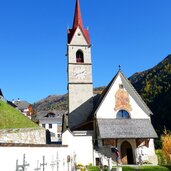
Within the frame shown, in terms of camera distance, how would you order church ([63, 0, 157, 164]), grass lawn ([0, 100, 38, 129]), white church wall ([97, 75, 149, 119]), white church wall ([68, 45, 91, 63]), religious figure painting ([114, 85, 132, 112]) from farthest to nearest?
white church wall ([68, 45, 91, 63])
religious figure painting ([114, 85, 132, 112])
white church wall ([97, 75, 149, 119])
church ([63, 0, 157, 164])
grass lawn ([0, 100, 38, 129])

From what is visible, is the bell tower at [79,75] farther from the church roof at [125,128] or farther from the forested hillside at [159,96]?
the forested hillside at [159,96]

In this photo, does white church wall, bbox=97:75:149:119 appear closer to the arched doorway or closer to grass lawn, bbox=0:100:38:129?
the arched doorway

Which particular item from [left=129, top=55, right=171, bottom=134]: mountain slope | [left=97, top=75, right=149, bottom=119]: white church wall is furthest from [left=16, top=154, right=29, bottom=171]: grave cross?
[left=129, top=55, right=171, bottom=134]: mountain slope

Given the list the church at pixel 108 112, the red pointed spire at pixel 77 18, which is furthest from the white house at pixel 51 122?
the red pointed spire at pixel 77 18

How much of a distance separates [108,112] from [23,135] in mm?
13654

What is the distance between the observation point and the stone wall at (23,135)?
80.8ft

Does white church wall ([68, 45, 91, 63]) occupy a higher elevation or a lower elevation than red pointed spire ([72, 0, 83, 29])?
lower

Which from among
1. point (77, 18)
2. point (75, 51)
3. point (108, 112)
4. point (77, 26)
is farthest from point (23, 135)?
point (77, 18)

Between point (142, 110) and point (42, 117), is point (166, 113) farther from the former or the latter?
point (142, 110)

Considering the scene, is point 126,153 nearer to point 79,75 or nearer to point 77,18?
point 79,75

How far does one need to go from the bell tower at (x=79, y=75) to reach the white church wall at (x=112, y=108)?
591cm

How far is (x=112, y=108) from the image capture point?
37969 mm

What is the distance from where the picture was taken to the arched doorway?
118ft

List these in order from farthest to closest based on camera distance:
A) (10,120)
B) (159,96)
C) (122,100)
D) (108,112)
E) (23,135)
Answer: (159,96)
(122,100)
(108,112)
(10,120)
(23,135)
